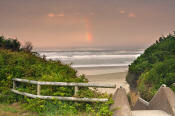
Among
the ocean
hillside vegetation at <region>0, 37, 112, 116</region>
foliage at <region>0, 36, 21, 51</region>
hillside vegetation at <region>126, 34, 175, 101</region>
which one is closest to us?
hillside vegetation at <region>0, 37, 112, 116</region>

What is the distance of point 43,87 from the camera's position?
867 cm

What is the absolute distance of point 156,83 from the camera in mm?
12414

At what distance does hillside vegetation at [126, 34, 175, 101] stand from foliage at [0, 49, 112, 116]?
4.83 meters

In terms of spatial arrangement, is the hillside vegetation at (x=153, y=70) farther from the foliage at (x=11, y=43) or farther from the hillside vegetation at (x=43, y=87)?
the foliage at (x=11, y=43)

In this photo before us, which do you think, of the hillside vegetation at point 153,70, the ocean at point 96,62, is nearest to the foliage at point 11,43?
the ocean at point 96,62

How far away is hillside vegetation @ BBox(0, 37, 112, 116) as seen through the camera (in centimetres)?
786

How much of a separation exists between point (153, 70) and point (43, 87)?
22.9 ft

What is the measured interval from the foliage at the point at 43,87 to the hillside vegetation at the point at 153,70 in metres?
4.83

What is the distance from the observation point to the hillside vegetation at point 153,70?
12.3m

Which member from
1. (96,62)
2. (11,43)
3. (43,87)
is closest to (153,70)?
(43,87)

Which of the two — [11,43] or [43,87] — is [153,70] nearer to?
[43,87]

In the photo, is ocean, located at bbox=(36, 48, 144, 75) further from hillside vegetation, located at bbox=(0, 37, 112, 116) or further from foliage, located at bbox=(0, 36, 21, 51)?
foliage, located at bbox=(0, 36, 21, 51)

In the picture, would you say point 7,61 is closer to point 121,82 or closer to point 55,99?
point 55,99

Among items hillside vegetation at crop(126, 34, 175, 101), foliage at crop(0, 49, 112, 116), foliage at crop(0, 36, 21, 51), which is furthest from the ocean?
foliage at crop(0, 36, 21, 51)
